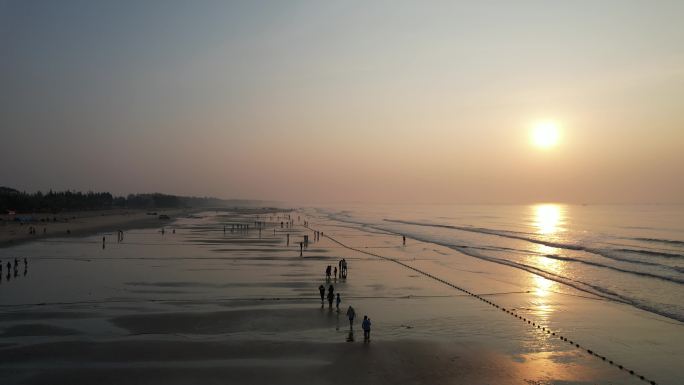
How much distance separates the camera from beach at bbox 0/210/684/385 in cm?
1512

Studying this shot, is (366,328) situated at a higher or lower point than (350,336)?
higher

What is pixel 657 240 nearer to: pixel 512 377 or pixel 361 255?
pixel 361 255

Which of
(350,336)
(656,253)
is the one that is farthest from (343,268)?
(656,253)

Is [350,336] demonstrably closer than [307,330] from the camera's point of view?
Yes

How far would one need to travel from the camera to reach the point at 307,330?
19.6m

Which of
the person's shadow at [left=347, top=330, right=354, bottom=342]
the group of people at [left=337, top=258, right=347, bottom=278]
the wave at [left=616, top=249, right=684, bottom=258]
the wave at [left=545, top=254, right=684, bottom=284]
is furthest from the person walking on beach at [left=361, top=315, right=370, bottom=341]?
the wave at [left=616, top=249, right=684, bottom=258]

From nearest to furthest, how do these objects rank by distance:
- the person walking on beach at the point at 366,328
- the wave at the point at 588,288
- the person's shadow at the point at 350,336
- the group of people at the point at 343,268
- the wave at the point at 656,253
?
the person walking on beach at the point at 366,328 < the person's shadow at the point at 350,336 < the wave at the point at 588,288 < the group of people at the point at 343,268 < the wave at the point at 656,253

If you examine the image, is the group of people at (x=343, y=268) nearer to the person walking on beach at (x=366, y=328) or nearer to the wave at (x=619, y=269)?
the person walking on beach at (x=366, y=328)

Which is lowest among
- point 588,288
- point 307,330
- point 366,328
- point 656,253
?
point 588,288

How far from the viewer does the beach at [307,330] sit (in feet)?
49.6

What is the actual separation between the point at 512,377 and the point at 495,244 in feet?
175

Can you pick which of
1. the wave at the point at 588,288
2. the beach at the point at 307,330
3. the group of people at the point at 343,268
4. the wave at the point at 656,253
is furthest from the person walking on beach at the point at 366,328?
the wave at the point at 656,253

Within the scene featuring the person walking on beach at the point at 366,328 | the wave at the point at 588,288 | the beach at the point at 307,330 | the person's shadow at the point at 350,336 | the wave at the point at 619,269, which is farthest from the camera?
the wave at the point at 619,269

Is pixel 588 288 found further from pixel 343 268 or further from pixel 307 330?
pixel 307 330
